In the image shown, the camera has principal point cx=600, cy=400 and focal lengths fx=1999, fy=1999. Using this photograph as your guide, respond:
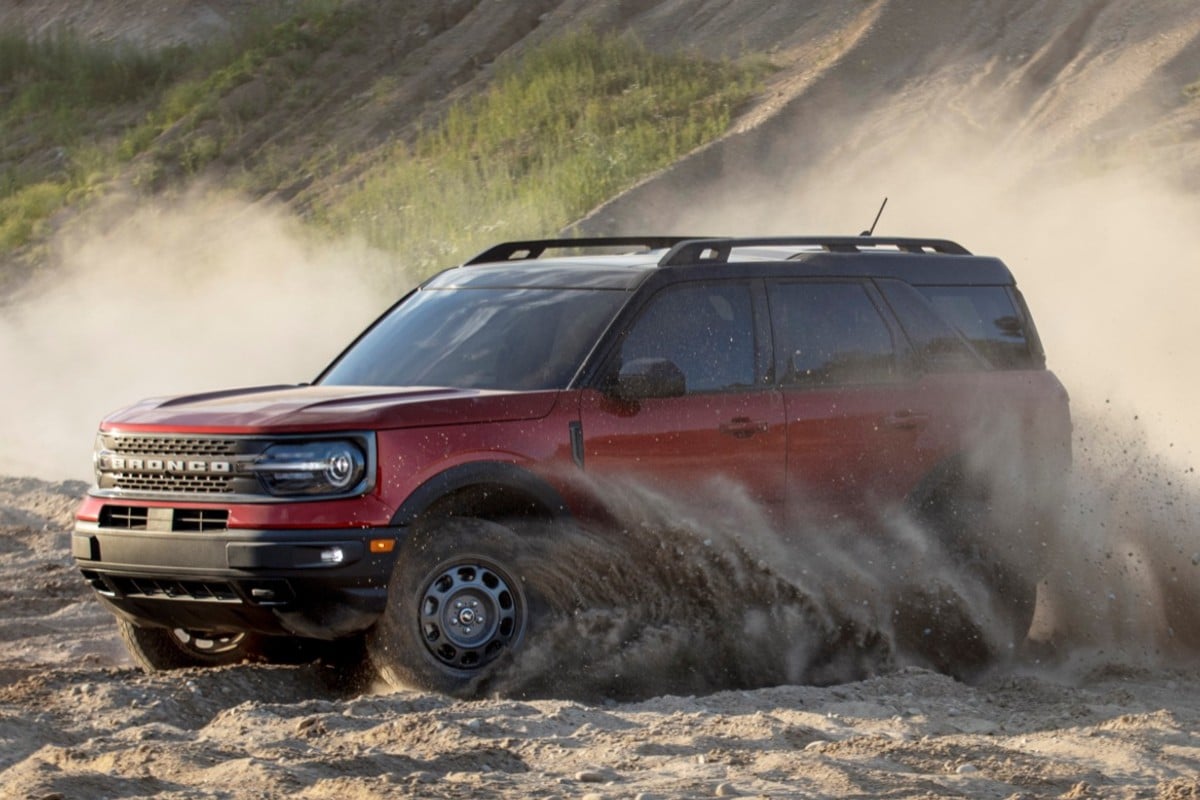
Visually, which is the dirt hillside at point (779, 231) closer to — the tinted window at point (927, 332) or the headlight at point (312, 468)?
the headlight at point (312, 468)

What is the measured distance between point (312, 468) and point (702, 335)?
1.99 meters

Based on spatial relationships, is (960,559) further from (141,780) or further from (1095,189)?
(1095,189)

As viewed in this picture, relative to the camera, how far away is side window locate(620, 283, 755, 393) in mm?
8383

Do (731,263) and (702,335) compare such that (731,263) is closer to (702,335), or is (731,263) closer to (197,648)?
(702,335)

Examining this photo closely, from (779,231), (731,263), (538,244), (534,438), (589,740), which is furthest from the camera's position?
(779,231)

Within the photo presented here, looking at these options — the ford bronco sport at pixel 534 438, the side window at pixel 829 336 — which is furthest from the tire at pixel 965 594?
the side window at pixel 829 336

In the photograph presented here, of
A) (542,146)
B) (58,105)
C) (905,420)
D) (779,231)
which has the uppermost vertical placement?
(58,105)

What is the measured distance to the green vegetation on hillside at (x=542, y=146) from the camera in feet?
92.3

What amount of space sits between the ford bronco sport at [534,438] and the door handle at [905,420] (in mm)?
11

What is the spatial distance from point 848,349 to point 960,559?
3.66ft

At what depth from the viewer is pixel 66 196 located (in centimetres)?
3588

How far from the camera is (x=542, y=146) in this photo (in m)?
30.7

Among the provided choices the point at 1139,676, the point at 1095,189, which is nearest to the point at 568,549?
the point at 1139,676

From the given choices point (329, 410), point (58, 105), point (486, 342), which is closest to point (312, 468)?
point (329, 410)
